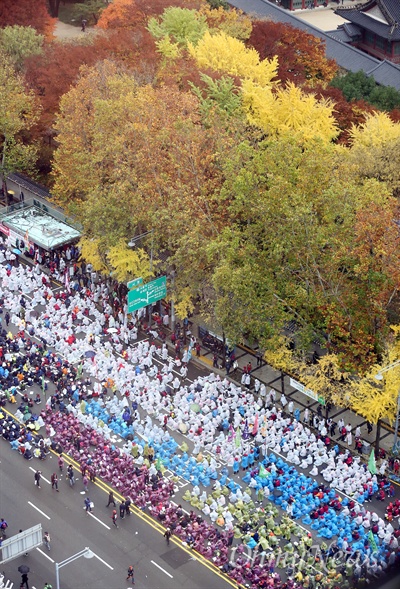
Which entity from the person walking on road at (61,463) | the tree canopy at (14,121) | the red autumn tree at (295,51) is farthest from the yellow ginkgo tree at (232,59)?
the person walking on road at (61,463)

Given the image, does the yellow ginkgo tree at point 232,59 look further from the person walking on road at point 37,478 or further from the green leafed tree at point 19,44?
the person walking on road at point 37,478

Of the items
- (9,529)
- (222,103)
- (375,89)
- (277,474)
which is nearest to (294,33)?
(375,89)

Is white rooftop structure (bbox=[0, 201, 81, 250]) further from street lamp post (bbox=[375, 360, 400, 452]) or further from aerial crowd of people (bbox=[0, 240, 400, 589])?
street lamp post (bbox=[375, 360, 400, 452])

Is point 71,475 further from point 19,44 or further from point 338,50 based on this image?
point 338,50

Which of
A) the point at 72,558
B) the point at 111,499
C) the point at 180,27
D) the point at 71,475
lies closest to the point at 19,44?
the point at 180,27

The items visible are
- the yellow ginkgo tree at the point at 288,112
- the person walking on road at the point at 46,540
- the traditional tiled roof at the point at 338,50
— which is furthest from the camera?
the traditional tiled roof at the point at 338,50

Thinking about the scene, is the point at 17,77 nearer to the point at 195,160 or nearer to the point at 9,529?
the point at 195,160
